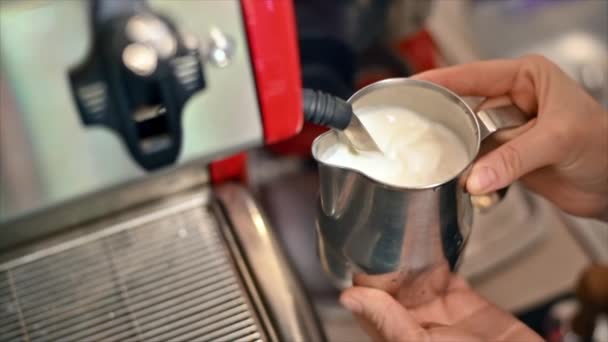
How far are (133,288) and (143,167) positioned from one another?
13cm

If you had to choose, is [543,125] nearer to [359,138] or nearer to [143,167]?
[359,138]

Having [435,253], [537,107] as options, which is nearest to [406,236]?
[435,253]

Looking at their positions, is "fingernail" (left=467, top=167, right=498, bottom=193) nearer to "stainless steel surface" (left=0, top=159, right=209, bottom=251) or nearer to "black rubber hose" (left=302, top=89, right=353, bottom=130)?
"black rubber hose" (left=302, top=89, right=353, bottom=130)

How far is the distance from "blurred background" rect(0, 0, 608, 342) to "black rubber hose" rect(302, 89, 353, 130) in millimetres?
13

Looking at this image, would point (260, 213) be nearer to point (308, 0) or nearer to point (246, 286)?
point (246, 286)

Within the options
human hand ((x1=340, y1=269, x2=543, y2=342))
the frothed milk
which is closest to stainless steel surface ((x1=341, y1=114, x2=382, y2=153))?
the frothed milk

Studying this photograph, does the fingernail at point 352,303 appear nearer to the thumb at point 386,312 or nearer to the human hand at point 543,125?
the thumb at point 386,312

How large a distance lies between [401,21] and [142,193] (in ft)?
1.25

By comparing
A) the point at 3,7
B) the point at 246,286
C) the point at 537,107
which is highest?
the point at 3,7

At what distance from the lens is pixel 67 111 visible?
1.33 feet

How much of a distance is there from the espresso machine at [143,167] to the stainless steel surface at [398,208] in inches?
2.3

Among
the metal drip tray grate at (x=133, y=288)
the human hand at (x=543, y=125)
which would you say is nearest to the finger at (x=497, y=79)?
the human hand at (x=543, y=125)

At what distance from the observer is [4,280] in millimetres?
532

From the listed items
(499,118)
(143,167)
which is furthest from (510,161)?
(143,167)
